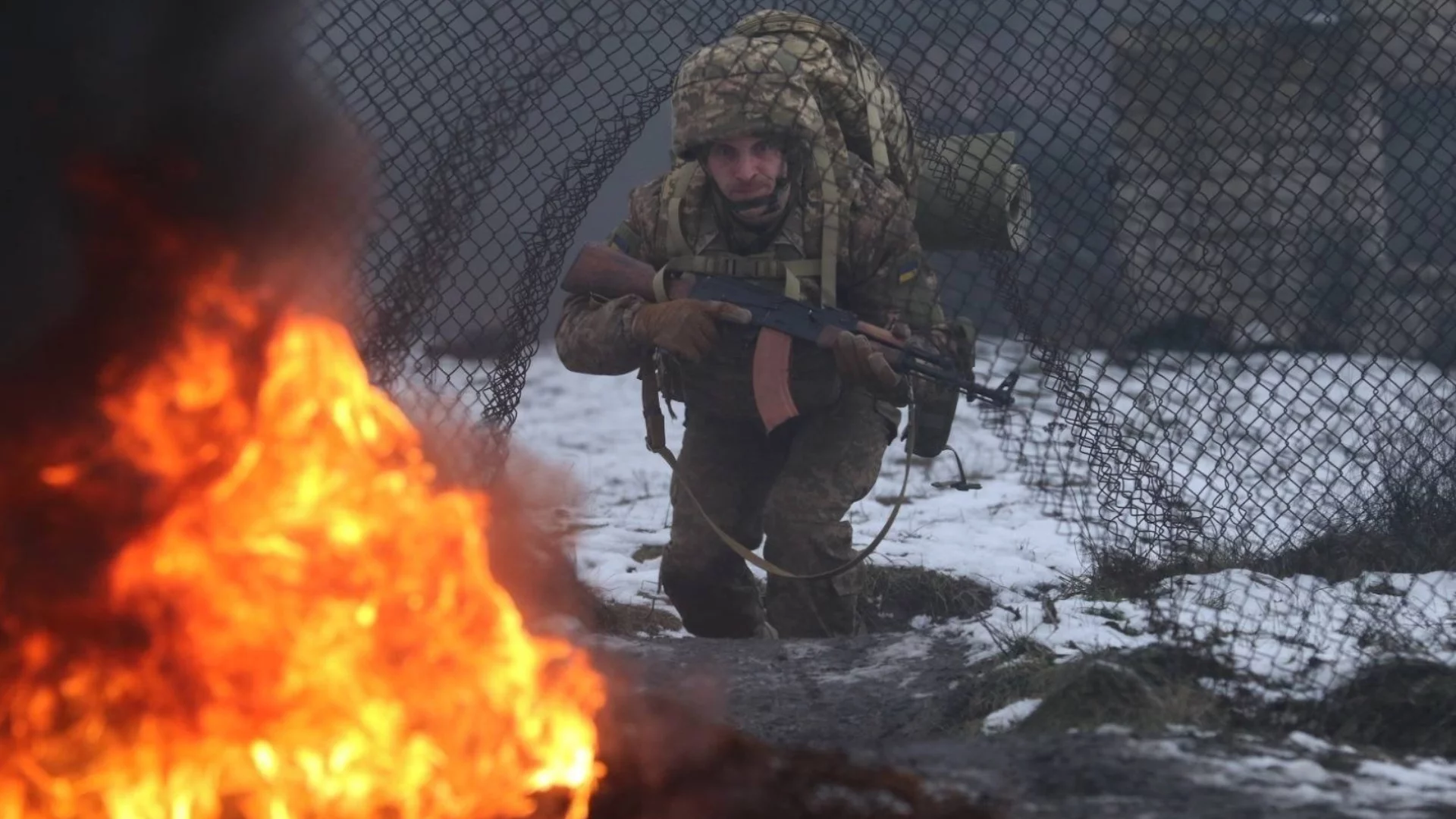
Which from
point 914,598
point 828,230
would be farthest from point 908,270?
point 914,598

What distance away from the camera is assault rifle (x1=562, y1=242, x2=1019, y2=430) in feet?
14.1

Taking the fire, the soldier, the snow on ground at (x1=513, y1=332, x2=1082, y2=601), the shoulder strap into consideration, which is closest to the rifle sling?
the soldier

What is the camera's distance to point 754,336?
4.44 meters

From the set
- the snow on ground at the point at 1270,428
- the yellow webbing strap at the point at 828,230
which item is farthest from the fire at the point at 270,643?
the snow on ground at the point at 1270,428

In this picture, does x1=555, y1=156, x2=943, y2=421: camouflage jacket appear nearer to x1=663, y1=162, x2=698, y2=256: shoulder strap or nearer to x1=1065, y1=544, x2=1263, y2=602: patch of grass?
x1=663, y1=162, x2=698, y2=256: shoulder strap

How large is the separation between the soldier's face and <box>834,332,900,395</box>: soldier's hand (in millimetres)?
509

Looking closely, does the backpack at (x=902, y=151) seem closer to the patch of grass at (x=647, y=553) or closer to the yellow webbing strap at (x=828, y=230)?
the yellow webbing strap at (x=828, y=230)

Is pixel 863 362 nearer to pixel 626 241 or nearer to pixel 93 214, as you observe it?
pixel 626 241

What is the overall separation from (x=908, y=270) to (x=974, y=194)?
0.30 meters

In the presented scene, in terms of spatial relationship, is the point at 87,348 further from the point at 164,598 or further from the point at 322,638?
the point at 322,638

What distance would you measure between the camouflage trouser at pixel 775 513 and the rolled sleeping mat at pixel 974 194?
1.99 ft

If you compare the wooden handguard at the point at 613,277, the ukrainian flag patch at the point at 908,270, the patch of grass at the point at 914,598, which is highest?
the ukrainian flag patch at the point at 908,270

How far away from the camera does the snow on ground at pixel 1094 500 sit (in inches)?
145

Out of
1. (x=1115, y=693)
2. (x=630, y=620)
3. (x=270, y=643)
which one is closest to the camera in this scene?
(x=270, y=643)
